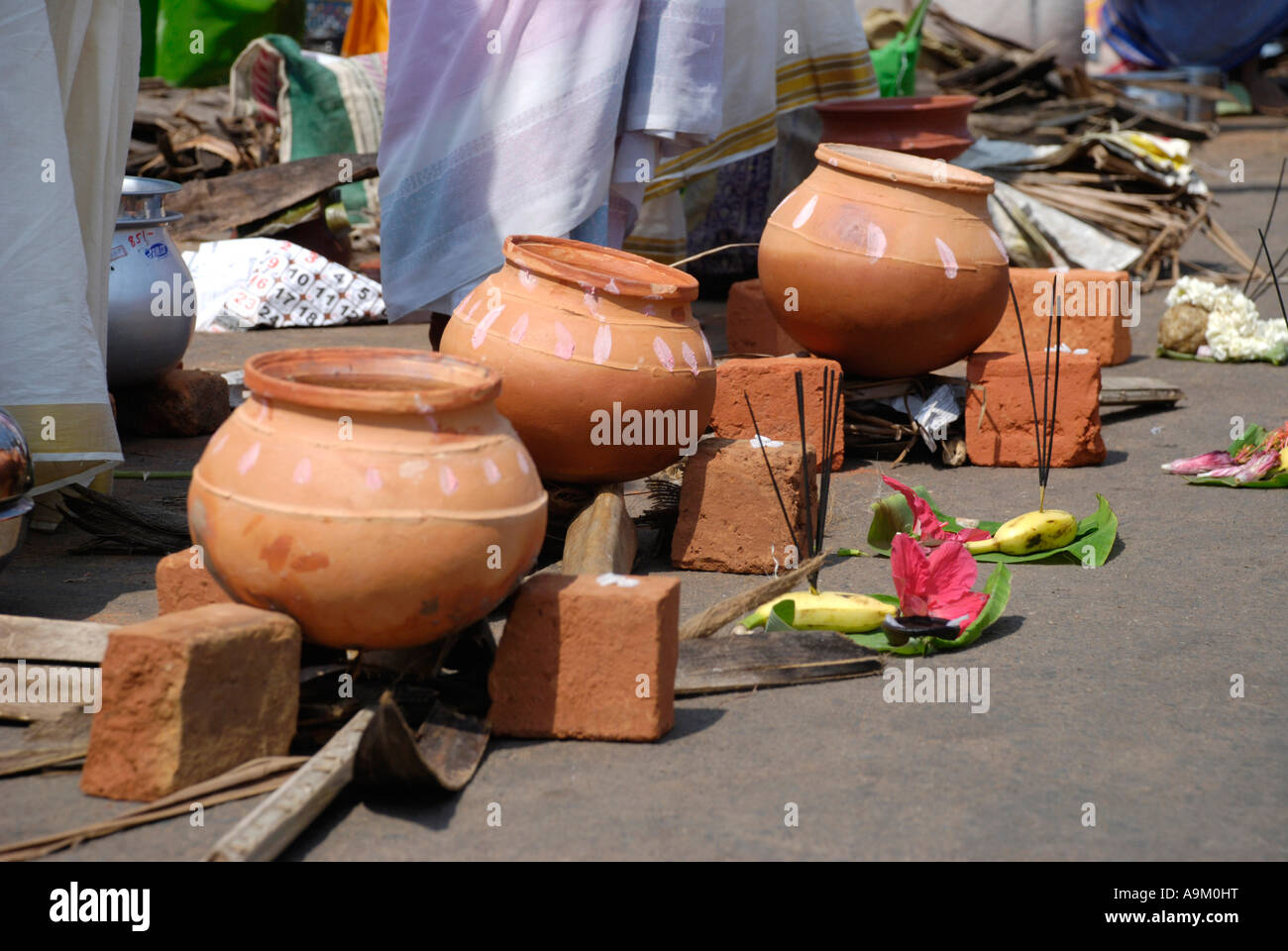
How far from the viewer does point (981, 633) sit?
129 inches

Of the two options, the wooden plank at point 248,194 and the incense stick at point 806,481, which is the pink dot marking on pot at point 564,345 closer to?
the incense stick at point 806,481

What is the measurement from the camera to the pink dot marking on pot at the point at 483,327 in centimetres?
357

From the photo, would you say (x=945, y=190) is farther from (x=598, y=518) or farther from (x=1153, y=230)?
(x=1153, y=230)

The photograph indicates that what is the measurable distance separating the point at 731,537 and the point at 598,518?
17.9 inches

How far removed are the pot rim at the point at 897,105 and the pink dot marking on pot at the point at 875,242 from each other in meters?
2.18

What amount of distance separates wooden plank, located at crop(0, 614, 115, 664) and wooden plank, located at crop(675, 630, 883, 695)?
1.22m

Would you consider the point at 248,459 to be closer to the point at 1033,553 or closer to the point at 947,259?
the point at 1033,553

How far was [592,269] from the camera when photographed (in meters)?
3.79

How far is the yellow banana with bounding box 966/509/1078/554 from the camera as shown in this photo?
383cm

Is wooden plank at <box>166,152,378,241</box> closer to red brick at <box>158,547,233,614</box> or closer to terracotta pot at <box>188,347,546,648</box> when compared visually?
red brick at <box>158,547,233,614</box>

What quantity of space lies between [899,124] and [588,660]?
187 inches

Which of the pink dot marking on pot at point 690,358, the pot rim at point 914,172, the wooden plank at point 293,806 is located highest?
the pot rim at point 914,172

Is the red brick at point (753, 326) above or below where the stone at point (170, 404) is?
above

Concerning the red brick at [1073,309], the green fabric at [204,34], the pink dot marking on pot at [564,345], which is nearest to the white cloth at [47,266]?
the pink dot marking on pot at [564,345]
